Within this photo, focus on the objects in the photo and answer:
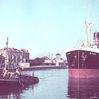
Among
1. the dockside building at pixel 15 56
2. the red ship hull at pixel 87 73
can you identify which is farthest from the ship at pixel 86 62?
the dockside building at pixel 15 56

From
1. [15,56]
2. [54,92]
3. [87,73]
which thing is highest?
[15,56]

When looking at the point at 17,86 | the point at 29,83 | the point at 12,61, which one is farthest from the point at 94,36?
the point at 12,61

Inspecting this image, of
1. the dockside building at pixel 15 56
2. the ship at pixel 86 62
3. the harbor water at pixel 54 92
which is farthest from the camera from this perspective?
the dockside building at pixel 15 56

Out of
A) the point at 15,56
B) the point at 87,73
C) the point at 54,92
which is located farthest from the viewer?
the point at 15,56

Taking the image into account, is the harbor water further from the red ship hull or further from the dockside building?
the dockside building

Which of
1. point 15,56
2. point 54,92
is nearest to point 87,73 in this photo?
point 54,92

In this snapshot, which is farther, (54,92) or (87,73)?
(87,73)

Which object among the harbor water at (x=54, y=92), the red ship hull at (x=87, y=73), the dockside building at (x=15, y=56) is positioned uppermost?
the dockside building at (x=15, y=56)

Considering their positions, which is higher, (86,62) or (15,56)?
(15,56)

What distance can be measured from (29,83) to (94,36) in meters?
29.6

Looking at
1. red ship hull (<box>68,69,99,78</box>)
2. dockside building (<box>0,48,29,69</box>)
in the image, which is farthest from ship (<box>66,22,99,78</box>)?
dockside building (<box>0,48,29,69</box>)

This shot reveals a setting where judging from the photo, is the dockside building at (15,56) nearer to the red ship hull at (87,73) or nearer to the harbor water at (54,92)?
the red ship hull at (87,73)

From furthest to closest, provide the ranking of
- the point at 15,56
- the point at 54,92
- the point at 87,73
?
the point at 15,56 < the point at 87,73 < the point at 54,92

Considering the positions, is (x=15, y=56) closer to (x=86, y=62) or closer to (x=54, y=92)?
(x=86, y=62)
